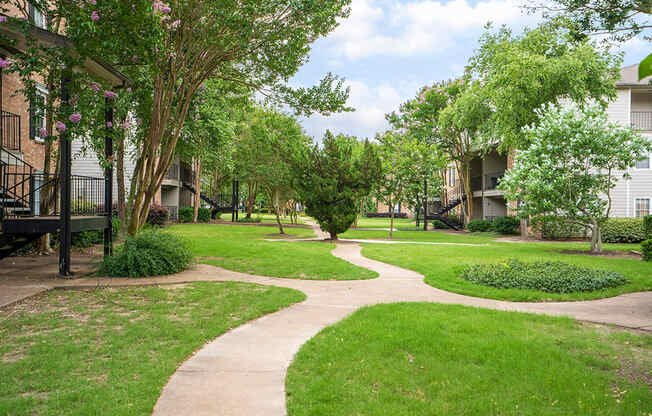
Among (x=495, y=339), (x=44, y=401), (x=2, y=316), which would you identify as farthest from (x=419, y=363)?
(x=2, y=316)

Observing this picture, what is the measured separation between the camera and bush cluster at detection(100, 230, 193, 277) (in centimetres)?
959

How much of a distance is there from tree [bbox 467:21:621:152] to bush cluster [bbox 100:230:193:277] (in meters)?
15.8

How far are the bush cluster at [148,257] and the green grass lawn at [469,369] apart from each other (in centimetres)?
578

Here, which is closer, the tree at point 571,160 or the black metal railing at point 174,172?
the tree at point 571,160

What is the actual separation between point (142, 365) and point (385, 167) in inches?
810

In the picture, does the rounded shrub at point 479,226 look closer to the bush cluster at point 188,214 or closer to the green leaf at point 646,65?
the bush cluster at point 188,214

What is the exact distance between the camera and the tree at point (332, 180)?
19578mm

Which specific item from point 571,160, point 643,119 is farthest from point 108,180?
point 643,119

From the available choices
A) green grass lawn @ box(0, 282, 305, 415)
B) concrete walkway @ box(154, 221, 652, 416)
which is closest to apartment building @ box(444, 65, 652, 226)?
concrete walkway @ box(154, 221, 652, 416)

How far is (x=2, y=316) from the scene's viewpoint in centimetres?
604

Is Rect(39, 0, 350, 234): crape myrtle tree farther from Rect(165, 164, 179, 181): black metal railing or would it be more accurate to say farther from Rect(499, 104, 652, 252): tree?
Rect(165, 164, 179, 181): black metal railing

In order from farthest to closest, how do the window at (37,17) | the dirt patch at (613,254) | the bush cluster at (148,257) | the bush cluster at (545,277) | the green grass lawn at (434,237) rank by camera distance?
the green grass lawn at (434,237) < the dirt patch at (613,254) < the window at (37,17) < the bush cluster at (148,257) < the bush cluster at (545,277)

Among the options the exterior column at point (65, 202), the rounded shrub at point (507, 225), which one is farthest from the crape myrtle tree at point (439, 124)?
the exterior column at point (65, 202)

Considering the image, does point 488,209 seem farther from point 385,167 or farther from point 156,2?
point 156,2
